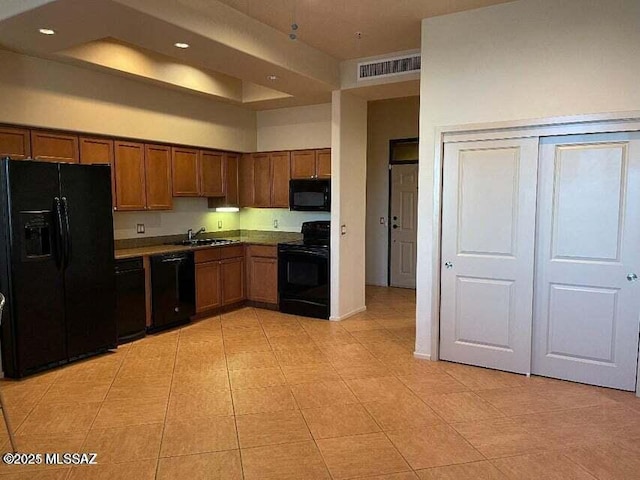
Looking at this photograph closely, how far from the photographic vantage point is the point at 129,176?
5051mm

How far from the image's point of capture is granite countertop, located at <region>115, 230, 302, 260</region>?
5026 millimetres

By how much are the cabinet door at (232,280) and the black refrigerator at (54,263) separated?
166cm

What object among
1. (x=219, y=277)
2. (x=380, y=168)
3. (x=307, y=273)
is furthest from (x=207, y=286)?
(x=380, y=168)

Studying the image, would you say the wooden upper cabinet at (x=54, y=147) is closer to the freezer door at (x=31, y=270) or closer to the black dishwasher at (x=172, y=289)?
the freezer door at (x=31, y=270)

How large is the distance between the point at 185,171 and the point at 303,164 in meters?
1.52

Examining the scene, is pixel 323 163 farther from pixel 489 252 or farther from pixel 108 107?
pixel 489 252

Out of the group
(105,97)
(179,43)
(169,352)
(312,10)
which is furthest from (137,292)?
(312,10)

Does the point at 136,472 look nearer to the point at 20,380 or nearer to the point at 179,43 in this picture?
the point at 20,380

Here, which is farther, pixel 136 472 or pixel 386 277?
pixel 386 277

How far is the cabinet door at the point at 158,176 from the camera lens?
17.3 ft

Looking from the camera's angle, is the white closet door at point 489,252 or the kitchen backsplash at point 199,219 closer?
the white closet door at point 489,252

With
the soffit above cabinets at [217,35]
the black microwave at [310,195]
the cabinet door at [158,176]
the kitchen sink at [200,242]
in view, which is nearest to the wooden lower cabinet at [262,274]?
the kitchen sink at [200,242]

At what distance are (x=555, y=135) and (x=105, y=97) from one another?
13.8 feet

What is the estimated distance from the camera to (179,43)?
11.9 ft
